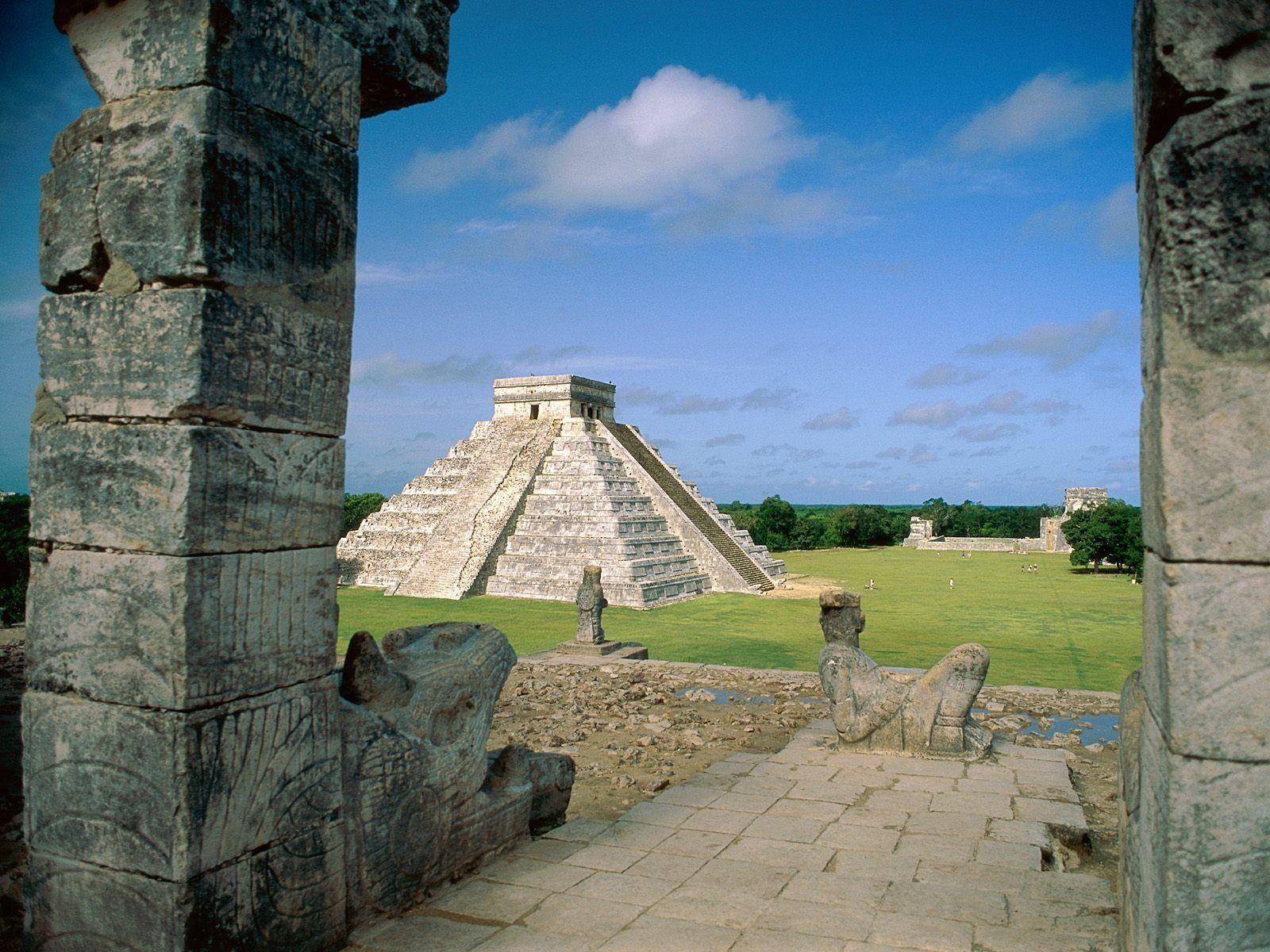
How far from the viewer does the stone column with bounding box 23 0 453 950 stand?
3215mm

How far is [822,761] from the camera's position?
22.2 feet

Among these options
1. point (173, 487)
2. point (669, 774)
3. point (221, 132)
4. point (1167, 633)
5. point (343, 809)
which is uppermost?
point (221, 132)

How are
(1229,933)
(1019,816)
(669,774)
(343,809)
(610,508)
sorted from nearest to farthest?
(1229,933)
(343,809)
(1019,816)
(669,774)
(610,508)

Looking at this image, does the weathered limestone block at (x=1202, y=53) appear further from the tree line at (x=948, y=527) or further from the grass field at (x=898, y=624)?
the tree line at (x=948, y=527)

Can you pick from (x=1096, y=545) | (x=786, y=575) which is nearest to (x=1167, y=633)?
(x=786, y=575)

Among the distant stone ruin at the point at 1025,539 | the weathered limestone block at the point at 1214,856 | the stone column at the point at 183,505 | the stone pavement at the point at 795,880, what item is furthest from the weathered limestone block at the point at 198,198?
the distant stone ruin at the point at 1025,539

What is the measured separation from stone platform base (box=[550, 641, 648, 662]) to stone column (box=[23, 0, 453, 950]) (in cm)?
957

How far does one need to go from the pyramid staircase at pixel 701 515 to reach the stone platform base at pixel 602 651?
397 inches

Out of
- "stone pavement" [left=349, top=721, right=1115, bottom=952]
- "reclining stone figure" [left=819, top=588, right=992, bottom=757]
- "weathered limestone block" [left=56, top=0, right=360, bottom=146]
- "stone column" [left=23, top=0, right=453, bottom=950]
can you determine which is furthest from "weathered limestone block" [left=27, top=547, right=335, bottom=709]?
"reclining stone figure" [left=819, top=588, right=992, bottom=757]

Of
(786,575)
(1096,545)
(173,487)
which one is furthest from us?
(1096,545)

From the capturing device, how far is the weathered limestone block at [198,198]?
10.8ft

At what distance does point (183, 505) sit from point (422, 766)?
1634 millimetres

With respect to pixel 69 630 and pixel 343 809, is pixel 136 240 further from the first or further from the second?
pixel 343 809

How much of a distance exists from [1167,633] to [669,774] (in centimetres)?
600
